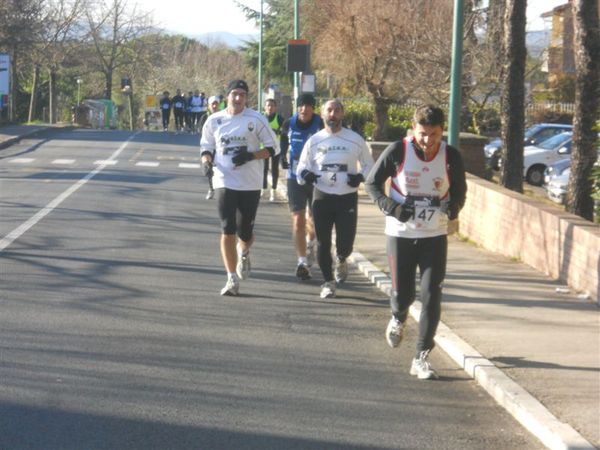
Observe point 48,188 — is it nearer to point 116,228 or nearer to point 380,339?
point 116,228

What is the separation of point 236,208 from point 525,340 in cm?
319

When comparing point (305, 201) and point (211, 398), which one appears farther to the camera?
point (305, 201)

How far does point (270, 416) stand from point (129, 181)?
16819mm

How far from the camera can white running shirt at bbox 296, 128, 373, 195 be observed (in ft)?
34.2

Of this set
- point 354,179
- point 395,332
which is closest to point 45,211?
point 354,179

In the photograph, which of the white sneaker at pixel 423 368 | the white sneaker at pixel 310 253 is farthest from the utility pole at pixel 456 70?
the white sneaker at pixel 423 368

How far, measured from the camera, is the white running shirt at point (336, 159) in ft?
34.2

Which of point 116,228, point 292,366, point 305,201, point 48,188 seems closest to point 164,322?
point 292,366

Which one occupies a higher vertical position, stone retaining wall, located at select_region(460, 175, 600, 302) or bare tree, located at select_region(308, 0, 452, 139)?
bare tree, located at select_region(308, 0, 452, 139)

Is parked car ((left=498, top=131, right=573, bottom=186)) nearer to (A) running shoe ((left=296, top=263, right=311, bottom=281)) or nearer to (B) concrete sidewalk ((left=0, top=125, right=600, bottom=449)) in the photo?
(B) concrete sidewalk ((left=0, top=125, right=600, bottom=449))

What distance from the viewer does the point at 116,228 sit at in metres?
15.2

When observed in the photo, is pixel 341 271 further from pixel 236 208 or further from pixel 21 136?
pixel 21 136

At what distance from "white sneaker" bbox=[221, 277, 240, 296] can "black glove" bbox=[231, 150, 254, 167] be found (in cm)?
113

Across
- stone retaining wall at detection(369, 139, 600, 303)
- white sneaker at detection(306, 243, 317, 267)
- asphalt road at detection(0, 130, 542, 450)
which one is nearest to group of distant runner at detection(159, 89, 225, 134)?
stone retaining wall at detection(369, 139, 600, 303)
